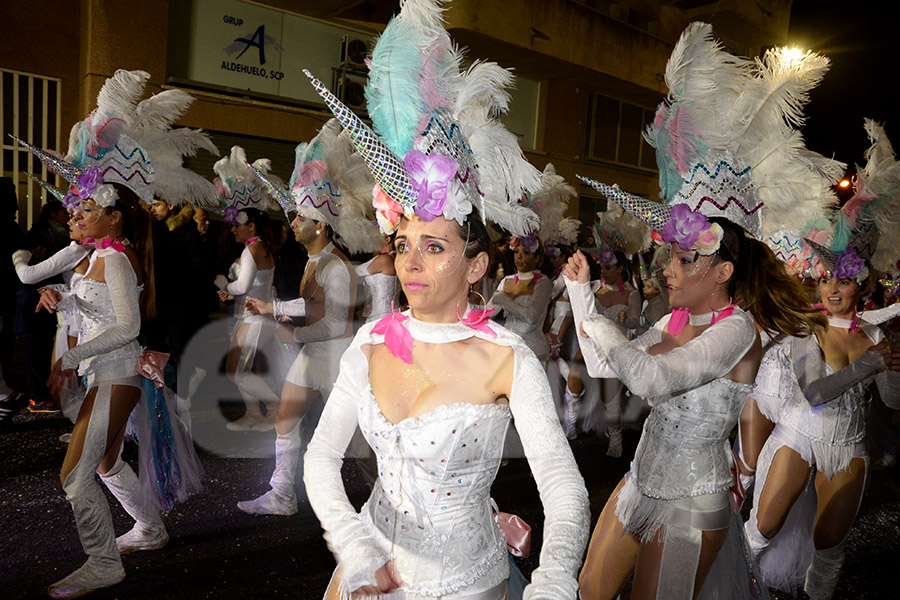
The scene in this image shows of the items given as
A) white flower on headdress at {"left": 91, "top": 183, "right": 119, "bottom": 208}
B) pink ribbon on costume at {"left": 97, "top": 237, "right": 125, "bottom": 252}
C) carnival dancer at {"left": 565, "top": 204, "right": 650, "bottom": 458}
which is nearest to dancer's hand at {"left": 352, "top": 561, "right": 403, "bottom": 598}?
pink ribbon on costume at {"left": 97, "top": 237, "right": 125, "bottom": 252}

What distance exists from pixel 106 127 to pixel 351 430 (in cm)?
294

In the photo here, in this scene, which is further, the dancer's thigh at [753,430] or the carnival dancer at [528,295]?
the carnival dancer at [528,295]

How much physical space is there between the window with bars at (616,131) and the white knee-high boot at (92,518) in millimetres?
16572

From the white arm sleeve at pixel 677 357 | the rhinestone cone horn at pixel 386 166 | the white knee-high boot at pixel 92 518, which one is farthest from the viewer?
the white knee-high boot at pixel 92 518

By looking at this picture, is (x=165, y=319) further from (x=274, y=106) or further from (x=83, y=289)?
(x=274, y=106)

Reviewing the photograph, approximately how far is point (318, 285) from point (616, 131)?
15988 mm

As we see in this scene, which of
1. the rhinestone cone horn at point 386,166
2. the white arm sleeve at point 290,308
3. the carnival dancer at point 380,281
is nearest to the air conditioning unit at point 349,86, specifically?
the carnival dancer at point 380,281

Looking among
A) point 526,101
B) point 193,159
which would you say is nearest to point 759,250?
point 193,159

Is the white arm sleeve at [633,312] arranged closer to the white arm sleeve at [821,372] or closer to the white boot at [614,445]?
the white boot at [614,445]

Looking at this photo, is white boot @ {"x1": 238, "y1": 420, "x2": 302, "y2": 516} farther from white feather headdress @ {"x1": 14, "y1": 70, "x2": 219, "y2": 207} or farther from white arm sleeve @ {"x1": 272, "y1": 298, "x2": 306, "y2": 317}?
white feather headdress @ {"x1": 14, "y1": 70, "x2": 219, "y2": 207}

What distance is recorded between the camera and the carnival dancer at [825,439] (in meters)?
4.03

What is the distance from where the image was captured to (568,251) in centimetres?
1002

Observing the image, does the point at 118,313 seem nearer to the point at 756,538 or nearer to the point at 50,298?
the point at 50,298

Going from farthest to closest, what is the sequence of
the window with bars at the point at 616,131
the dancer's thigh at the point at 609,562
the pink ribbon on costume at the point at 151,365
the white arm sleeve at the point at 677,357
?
the window with bars at the point at 616,131, the pink ribbon on costume at the point at 151,365, the dancer's thigh at the point at 609,562, the white arm sleeve at the point at 677,357
